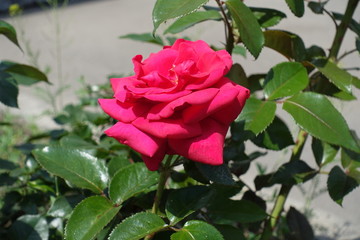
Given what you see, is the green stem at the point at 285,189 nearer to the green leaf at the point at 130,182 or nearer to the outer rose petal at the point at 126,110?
the green leaf at the point at 130,182

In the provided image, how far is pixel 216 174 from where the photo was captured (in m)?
0.79

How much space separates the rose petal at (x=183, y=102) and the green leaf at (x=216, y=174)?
167 millimetres

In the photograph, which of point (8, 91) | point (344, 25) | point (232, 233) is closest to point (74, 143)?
point (8, 91)

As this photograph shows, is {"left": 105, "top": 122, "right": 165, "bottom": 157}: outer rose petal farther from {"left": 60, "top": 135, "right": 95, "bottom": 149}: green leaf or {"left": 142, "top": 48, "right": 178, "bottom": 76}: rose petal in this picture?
{"left": 60, "top": 135, "right": 95, "bottom": 149}: green leaf

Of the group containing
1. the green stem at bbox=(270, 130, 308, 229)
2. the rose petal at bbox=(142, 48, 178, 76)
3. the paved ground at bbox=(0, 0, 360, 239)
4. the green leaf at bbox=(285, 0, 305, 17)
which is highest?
the green leaf at bbox=(285, 0, 305, 17)

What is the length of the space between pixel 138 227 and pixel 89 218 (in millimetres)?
88

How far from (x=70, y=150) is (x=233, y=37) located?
386 millimetres

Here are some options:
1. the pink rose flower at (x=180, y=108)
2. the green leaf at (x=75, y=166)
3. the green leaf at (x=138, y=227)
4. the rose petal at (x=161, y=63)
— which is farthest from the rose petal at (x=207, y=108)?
the green leaf at (x=75, y=166)

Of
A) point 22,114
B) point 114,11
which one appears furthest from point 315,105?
point 114,11

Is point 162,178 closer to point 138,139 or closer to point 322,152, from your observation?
point 138,139

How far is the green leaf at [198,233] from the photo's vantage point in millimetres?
738

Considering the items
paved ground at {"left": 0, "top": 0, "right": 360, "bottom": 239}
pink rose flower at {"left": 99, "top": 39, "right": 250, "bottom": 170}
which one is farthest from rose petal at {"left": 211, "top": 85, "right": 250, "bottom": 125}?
paved ground at {"left": 0, "top": 0, "right": 360, "bottom": 239}

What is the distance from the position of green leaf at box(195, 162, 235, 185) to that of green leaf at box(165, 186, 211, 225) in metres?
0.05

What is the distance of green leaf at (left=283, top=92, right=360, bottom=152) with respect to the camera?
83 centimetres
